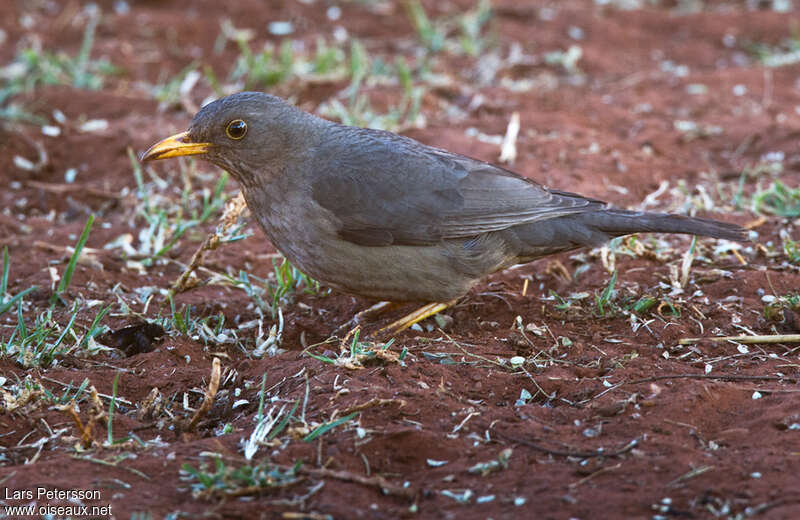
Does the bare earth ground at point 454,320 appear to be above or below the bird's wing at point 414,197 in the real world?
below

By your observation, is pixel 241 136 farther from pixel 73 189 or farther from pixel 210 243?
pixel 73 189

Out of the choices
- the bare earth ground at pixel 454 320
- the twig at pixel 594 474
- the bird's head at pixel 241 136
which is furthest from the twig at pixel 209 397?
the bird's head at pixel 241 136

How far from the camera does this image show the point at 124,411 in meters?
4.29

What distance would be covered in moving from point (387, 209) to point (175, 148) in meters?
1.20

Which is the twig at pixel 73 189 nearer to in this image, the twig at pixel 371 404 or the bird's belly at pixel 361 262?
the bird's belly at pixel 361 262

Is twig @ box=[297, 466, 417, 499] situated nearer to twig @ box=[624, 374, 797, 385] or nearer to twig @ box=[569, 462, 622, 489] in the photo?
twig @ box=[569, 462, 622, 489]

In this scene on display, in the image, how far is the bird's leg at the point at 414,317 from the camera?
16.9ft

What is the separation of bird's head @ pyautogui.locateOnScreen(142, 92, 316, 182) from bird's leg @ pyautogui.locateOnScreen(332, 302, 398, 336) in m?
0.95

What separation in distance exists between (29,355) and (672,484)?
2950 mm

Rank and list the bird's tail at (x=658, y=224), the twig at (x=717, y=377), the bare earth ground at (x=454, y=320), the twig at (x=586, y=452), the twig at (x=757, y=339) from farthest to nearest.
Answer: the bird's tail at (x=658, y=224), the twig at (x=757, y=339), the twig at (x=717, y=377), the twig at (x=586, y=452), the bare earth ground at (x=454, y=320)

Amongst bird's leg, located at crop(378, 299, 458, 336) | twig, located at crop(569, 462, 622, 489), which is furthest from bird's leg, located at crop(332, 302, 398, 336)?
twig, located at crop(569, 462, 622, 489)

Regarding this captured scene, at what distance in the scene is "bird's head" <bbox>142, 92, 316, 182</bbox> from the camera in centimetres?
525

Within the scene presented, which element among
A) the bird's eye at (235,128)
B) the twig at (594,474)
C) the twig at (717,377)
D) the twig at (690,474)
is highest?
the bird's eye at (235,128)

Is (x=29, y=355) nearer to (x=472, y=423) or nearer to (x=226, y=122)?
(x=226, y=122)
